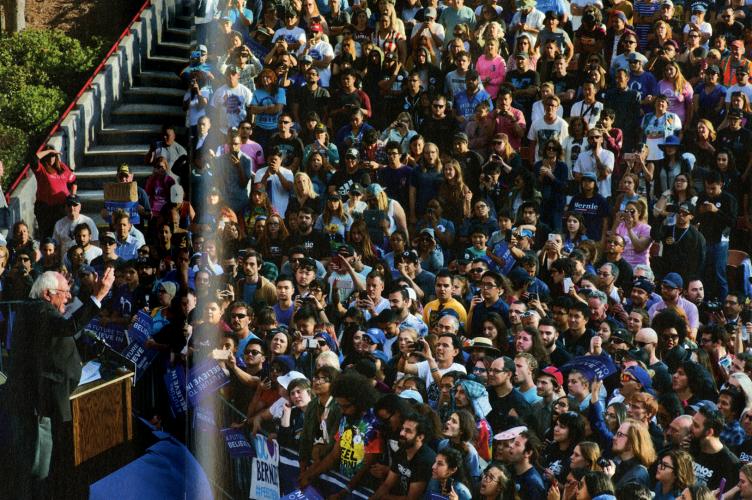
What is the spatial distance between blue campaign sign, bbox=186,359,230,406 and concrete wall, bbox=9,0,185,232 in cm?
157

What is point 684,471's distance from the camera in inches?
276

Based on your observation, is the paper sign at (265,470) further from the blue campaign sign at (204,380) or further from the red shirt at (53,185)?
the red shirt at (53,185)

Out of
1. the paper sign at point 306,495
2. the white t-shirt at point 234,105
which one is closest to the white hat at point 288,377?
the paper sign at point 306,495

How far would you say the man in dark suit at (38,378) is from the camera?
313 inches

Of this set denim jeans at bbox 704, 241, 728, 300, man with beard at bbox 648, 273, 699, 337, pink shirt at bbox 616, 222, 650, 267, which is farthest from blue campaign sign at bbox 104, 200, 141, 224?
denim jeans at bbox 704, 241, 728, 300

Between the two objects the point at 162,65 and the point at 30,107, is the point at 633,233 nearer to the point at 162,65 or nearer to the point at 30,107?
the point at 162,65

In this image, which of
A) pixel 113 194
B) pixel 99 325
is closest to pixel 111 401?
pixel 99 325

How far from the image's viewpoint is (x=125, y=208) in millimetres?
8328

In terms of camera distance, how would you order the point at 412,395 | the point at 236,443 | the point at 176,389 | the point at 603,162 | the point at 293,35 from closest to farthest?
the point at 412,395 < the point at 603,162 < the point at 236,443 < the point at 176,389 < the point at 293,35

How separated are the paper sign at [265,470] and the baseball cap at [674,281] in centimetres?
277

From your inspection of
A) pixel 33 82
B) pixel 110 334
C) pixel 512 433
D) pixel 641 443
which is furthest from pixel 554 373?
pixel 33 82

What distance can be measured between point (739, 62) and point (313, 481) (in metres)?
3.93

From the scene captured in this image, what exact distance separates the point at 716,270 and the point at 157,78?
4070 millimetres

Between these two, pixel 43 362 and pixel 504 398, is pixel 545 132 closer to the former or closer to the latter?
pixel 504 398
